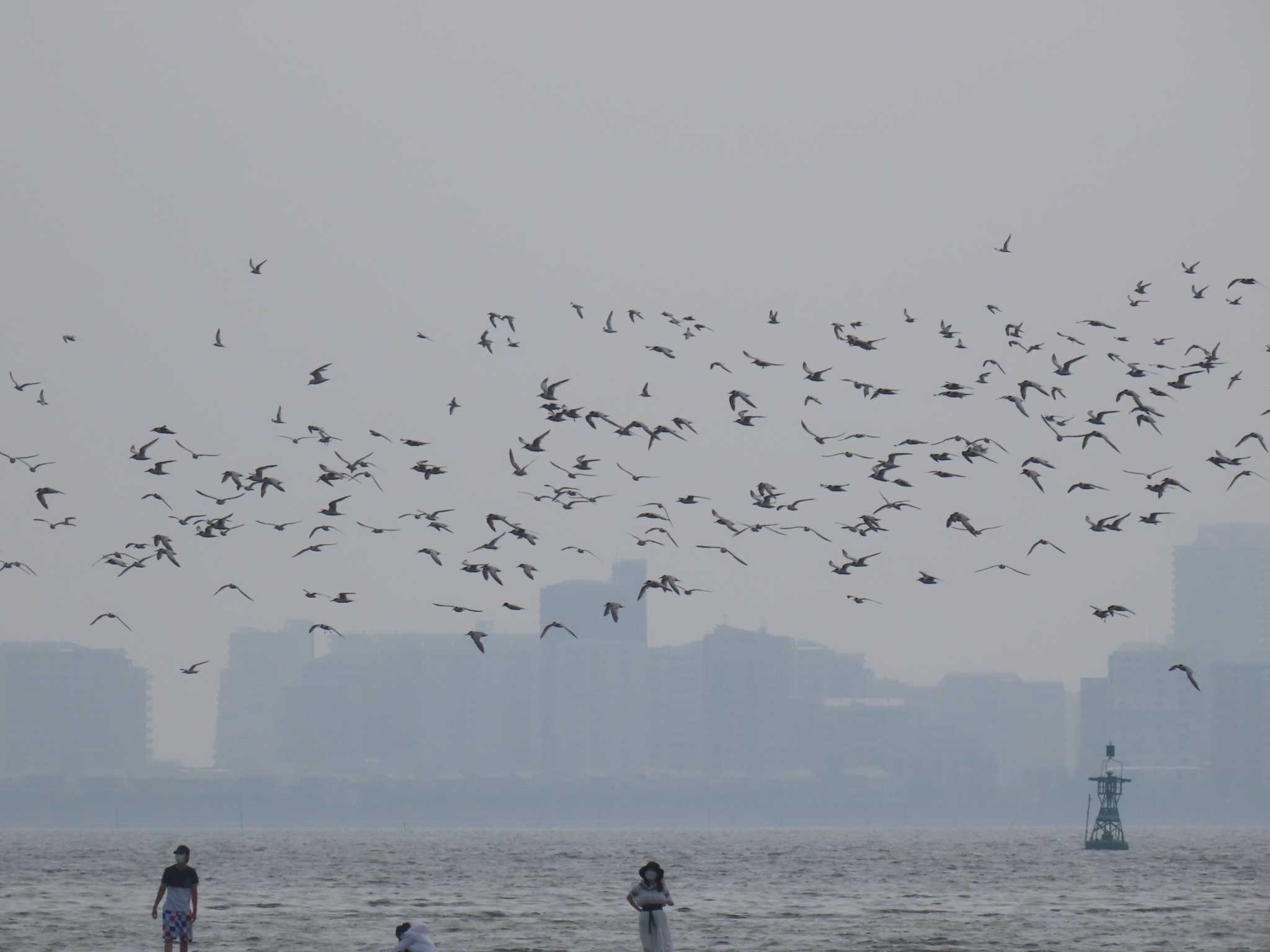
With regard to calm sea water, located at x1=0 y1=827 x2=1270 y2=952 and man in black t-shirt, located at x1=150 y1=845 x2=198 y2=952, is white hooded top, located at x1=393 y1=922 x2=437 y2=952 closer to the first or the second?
man in black t-shirt, located at x1=150 y1=845 x2=198 y2=952

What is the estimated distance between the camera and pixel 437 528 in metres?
65.6

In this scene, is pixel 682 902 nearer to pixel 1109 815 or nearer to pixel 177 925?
pixel 177 925

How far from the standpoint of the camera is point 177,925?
45781 mm

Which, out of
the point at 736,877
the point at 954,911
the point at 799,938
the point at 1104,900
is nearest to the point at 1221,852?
the point at 736,877

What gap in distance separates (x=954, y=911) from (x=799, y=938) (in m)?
17.7

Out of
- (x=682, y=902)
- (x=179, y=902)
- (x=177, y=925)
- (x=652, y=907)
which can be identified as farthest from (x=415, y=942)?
(x=682, y=902)

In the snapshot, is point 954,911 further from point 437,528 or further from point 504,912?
point 437,528

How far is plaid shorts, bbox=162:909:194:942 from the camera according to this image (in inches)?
1796

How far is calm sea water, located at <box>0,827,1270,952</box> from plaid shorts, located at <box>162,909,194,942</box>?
17191 mm

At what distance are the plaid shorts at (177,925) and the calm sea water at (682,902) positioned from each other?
17.2 meters

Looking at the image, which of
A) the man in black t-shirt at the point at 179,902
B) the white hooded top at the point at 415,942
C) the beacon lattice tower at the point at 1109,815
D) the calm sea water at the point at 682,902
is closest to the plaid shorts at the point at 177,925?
the man in black t-shirt at the point at 179,902

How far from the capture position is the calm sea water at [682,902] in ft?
224

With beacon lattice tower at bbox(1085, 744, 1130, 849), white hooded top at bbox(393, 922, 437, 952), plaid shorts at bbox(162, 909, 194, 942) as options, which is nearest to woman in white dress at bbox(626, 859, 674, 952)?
white hooded top at bbox(393, 922, 437, 952)

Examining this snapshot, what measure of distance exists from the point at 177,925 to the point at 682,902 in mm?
48816
